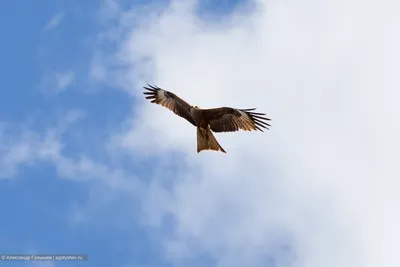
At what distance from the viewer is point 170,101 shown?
16.5 meters

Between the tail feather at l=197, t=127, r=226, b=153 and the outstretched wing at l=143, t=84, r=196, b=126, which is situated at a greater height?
the outstretched wing at l=143, t=84, r=196, b=126

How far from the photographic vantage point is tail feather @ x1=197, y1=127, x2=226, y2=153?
15117 mm

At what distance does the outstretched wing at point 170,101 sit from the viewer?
53.4 ft

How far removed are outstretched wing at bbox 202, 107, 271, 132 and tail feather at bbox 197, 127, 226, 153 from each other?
36cm

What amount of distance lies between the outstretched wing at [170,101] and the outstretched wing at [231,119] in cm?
68

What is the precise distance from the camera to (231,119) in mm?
15859

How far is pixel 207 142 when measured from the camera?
15211 millimetres

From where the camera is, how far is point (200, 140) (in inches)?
600

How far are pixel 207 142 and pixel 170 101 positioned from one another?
72.8 inches

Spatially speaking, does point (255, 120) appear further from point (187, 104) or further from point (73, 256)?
point (73, 256)

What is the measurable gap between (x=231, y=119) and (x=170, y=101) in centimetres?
165

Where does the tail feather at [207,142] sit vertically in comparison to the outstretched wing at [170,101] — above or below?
below

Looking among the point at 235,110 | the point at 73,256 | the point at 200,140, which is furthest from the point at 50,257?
the point at 235,110

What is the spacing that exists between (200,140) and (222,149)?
56 cm
